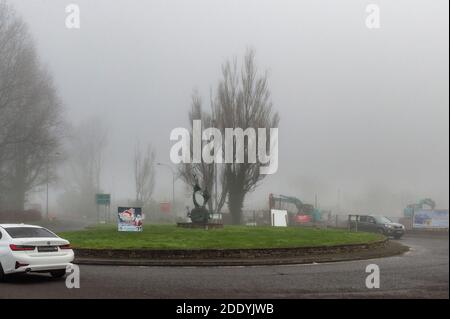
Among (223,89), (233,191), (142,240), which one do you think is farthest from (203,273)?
(223,89)

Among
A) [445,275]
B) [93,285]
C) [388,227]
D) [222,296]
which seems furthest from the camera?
[388,227]

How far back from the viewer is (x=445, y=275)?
550 inches

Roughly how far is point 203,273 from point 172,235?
9618 millimetres

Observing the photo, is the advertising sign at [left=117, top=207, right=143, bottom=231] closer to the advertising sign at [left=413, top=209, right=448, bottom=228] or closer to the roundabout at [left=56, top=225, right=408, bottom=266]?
the roundabout at [left=56, top=225, right=408, bottom=266]

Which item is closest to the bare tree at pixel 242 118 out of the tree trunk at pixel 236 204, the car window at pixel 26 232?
the tree trunk at pixel 236 204

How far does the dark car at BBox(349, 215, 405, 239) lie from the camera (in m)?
36.5

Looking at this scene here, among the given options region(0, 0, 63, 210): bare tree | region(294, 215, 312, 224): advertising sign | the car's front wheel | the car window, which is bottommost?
region(294, 215, 312, 224): advertising sign

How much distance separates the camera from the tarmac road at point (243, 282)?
11.3 metres

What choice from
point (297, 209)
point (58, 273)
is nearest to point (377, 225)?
point (297, 209)

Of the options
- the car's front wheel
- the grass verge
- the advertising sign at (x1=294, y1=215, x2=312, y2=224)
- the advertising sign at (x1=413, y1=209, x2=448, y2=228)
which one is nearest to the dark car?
the advertising sign at (x1=413, y1=209, x2=448, y2=228)

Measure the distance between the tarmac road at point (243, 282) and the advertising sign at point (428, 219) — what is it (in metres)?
27.6

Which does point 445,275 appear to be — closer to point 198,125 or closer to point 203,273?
point 203,273

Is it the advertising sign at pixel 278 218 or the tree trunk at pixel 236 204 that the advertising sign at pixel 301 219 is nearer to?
the advertising sign at pixel 278 218
